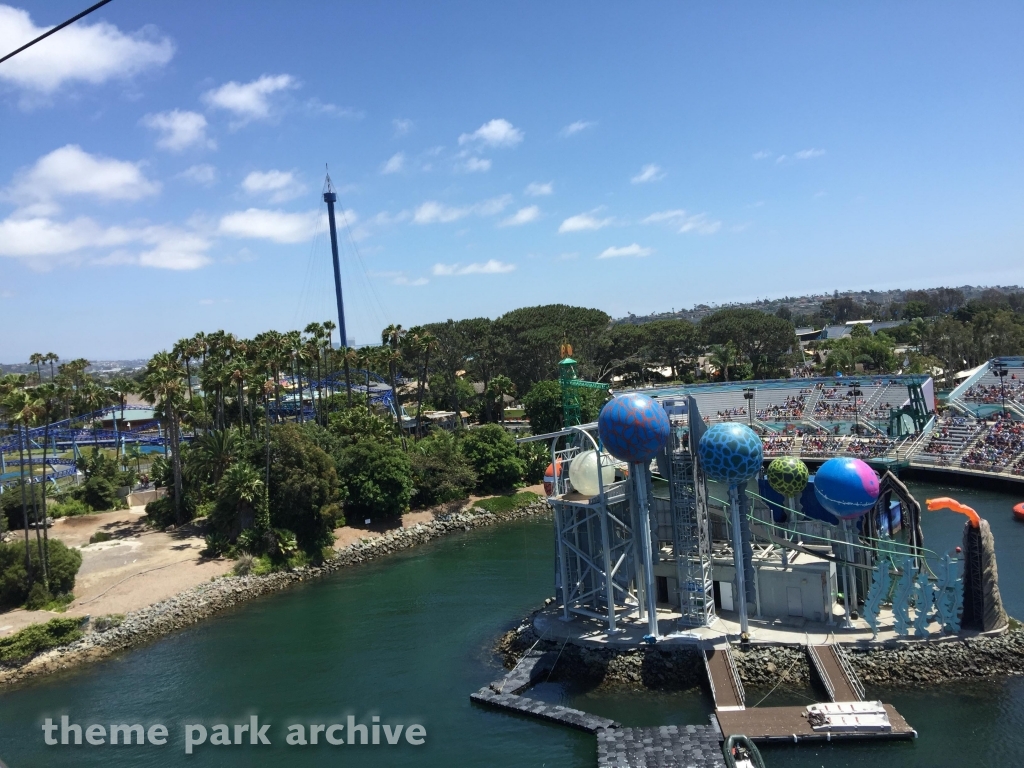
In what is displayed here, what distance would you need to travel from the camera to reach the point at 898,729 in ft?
80.3

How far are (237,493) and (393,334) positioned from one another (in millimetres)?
27812

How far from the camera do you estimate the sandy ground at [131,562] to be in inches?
1594

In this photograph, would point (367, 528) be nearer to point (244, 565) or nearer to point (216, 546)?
point (244, 565)

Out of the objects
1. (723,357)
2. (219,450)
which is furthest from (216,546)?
(723,357)

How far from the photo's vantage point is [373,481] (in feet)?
179

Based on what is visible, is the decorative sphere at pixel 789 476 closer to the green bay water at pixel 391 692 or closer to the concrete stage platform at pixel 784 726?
the green bay water at pixel 391 692

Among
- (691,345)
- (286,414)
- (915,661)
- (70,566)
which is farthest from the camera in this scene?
(691,345)

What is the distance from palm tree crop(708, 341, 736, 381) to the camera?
108062 mm

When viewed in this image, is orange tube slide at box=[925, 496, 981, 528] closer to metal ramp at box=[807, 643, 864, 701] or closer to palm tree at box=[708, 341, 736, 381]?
metal ramp at box=[807, 643, 864, 701]

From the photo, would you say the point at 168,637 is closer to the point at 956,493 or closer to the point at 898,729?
the point at 898,729

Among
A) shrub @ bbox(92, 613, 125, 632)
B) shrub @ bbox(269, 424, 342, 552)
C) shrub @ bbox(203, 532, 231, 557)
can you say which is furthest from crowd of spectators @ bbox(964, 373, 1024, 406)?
shrub @ bbox(92, 613, 125, 632)

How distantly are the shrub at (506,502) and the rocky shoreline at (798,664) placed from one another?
100.0 feet

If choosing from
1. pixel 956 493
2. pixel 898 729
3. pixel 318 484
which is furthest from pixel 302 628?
pixel 956 493

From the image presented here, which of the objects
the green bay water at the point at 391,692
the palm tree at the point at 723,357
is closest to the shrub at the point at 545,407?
the green bay water at the point at 391,692
